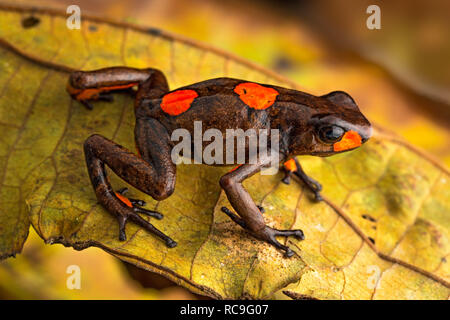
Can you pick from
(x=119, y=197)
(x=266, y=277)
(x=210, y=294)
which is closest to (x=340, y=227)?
(x=266, y=277)

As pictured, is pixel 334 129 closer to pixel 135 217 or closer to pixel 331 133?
pixel 331 133

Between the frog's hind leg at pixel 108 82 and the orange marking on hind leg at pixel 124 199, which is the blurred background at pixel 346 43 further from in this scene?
the orange marking on hind leg at pixel 124 199

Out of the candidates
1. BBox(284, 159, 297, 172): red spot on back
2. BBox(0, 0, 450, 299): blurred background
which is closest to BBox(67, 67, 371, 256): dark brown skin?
BBox(284, 159, 297, 172): red spot on back

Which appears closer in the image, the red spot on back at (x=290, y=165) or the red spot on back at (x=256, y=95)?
the red spot on back at (x=256, y=95)

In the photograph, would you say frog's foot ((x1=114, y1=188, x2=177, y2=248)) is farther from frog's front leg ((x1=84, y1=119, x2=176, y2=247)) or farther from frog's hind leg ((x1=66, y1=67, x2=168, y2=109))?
frog's hind leg ((x1=66, y1=67, x2=168, y2=109))

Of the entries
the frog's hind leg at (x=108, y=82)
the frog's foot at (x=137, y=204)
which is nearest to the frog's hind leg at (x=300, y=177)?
the frog's foot at (x=137, y=204)

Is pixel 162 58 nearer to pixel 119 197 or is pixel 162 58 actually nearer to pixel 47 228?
pixel 119 197
